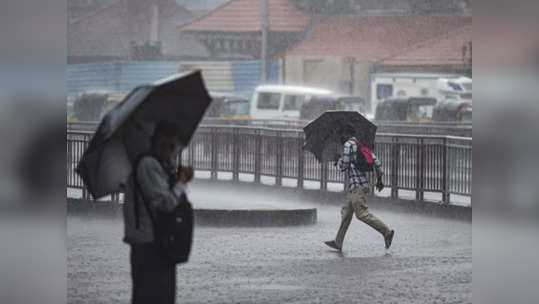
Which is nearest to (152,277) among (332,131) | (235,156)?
(332,131)

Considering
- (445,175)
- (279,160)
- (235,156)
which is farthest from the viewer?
(235,156)

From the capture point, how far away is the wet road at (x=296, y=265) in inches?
360

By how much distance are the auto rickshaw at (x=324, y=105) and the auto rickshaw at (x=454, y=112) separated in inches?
99.3

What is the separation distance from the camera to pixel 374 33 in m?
39.6

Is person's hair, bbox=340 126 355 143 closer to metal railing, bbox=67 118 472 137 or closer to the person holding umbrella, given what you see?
the person holding umbrella

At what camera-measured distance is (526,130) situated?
474 inches

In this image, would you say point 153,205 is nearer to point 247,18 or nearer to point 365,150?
point 365,150

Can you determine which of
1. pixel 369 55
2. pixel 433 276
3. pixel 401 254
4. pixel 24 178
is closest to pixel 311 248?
pixel 401 254

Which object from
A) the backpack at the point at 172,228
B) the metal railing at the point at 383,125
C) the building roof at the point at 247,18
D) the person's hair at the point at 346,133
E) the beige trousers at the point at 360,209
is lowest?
the beige trousers at the point at 360,209

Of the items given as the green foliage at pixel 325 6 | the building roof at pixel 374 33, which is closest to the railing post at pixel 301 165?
the building roof at pixel 374 33

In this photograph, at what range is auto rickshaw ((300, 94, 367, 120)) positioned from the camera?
3102 cm

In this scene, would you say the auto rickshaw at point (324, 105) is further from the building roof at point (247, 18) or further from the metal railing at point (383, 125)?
the building roof at point (247, 18)

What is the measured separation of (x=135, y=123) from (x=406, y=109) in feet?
89.8

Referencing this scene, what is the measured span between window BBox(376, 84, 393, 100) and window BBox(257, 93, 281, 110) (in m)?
6.07
